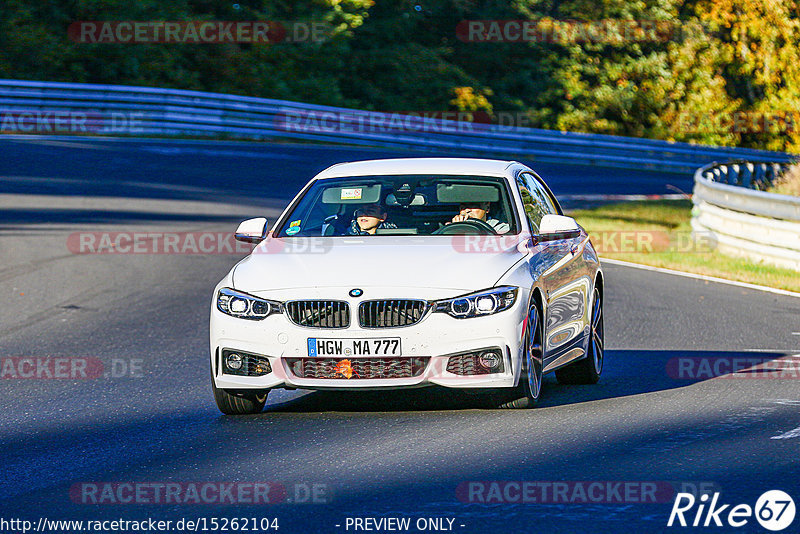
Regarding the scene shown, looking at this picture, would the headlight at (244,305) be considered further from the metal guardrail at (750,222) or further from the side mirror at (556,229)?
the metal guardrail at (750,222)

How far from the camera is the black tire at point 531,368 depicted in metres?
8.33

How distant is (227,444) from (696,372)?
418 centimetres

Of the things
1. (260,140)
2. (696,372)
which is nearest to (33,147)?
(260,140)

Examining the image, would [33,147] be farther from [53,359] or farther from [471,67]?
[471,67]

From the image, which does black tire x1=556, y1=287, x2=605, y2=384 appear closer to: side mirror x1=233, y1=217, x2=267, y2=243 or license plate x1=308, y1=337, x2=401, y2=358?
license plate x1=308, y1=337, x2=401, y2=358

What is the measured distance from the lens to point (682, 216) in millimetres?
26625

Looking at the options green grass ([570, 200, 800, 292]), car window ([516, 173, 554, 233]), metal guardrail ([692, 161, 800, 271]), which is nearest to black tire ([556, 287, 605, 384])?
car window ([516, 173, 554, 233])

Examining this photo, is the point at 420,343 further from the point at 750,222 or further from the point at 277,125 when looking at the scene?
the point at 277,125

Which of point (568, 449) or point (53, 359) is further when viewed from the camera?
point (53, 359)

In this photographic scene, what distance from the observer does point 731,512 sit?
590cm

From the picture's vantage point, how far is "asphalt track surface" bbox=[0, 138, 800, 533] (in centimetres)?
612

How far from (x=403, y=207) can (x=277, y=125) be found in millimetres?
25775

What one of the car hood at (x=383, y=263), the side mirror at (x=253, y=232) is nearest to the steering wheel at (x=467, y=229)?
the car hood at (x=383, y=263)

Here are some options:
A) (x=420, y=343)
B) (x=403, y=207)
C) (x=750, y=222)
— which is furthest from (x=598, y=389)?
(x=750, y=222)
